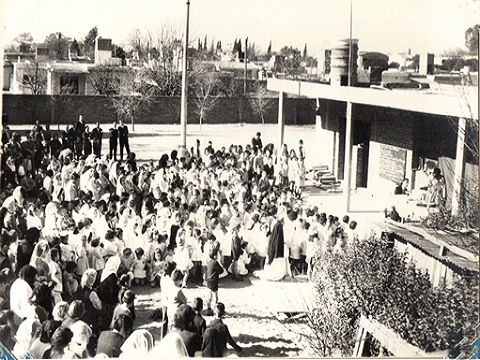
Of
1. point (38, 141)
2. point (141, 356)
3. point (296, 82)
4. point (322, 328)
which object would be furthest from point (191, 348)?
point (296, 82)

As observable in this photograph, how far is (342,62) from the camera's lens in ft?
45.6

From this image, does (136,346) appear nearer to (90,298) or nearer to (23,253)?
(90,298)

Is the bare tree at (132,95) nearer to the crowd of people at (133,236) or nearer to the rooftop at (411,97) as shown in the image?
the crowd of people at (133,236)

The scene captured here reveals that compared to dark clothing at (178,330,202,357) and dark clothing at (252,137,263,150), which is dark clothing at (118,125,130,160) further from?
dark clothing at (178,330,202,357)

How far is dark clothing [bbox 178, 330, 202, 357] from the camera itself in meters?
6.75

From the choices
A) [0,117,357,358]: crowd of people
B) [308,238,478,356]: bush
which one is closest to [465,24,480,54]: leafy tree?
[0,117,357,358]: crowd of people

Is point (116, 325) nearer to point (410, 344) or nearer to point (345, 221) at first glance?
point (410, 344)

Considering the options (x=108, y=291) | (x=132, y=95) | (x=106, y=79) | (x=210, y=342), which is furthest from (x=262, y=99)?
(x=210, y=342)

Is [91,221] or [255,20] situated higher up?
[255,20]

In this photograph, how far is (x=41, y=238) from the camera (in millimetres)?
7688

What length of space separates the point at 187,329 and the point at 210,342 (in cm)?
27

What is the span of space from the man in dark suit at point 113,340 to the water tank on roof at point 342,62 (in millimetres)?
7991

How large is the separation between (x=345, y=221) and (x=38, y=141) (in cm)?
430

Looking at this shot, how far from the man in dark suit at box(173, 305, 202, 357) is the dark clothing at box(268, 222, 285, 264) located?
7.59 ft
